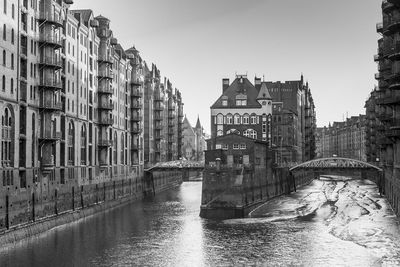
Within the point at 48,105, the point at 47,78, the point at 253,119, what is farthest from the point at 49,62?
the point at 253,119

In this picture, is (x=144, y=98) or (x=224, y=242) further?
(x=144, y=98)

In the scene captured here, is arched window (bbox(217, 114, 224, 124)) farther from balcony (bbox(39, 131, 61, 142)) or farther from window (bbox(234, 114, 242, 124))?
balcony (bbox(39, 131, 61, 142))

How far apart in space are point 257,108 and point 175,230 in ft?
195

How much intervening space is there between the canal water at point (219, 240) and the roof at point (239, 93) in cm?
4007

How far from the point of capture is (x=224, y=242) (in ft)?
164

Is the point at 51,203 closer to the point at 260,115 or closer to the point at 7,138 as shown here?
the point at 7,138

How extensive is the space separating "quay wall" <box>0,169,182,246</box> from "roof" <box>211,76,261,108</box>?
95.8 ft

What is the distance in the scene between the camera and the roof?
11275 centimetres

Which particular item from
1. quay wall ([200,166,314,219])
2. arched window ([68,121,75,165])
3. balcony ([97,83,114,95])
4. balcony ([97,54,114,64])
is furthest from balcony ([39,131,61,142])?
balcony ([97,54,114,64])

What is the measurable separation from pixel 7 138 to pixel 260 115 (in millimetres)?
65937

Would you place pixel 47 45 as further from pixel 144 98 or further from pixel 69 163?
pixel 144 98

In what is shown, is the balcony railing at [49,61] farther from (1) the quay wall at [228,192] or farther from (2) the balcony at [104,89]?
(2) the balcony at [104,89]

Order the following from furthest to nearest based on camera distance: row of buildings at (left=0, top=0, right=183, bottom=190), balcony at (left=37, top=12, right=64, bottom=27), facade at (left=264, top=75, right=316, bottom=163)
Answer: facade at (left=264, top=75, right=316, bottom=163), balcony at (left=37, top=12, right=64, bottom=27), row of buildings at (left=0, top=0, right=183, bottom=190)

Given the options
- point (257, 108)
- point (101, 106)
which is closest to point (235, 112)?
point (257, 108)
